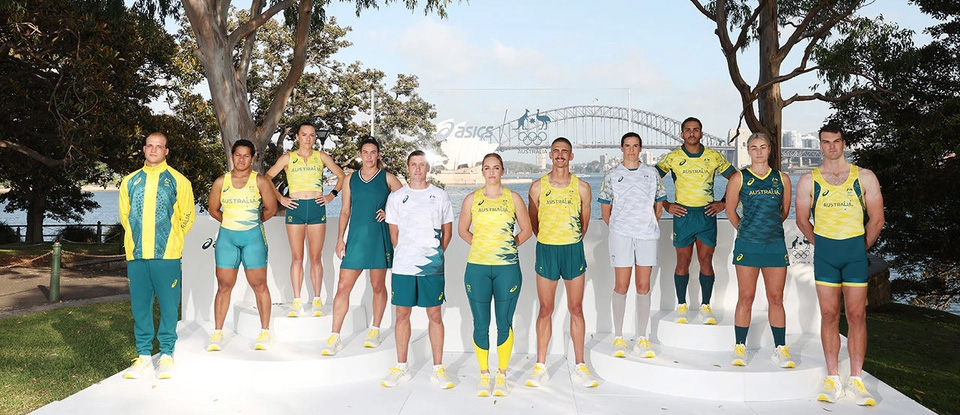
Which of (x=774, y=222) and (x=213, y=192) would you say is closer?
(x=774, y=222)

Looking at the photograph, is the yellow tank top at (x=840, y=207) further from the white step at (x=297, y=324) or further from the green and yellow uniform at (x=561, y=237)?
the white step at (x=297, y=324)

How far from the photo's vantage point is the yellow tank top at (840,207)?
163 inches

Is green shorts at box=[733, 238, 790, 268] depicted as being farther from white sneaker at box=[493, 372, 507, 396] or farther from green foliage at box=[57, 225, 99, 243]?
green foliage at box=[57, 225, 99, 243]

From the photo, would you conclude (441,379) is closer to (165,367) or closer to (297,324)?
(297,324)

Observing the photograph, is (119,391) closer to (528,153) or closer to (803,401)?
(803,401)

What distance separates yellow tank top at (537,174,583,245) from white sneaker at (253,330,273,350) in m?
2.19

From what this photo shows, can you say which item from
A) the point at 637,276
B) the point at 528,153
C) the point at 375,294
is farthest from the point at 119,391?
the point at 528,153

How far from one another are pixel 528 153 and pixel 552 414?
14.3 meters

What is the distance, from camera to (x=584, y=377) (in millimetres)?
4613

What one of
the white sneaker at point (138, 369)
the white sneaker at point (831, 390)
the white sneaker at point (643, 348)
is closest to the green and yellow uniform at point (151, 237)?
the white sneaker at point (138, 369)

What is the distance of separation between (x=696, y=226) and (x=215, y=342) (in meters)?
3.66

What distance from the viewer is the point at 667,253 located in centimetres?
582

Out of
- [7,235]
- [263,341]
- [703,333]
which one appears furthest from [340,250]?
[7,235]

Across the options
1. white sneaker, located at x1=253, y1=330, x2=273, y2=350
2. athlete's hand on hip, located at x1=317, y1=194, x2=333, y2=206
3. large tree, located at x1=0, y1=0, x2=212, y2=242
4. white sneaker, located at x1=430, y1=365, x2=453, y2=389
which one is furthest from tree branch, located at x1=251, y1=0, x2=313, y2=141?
white sneaker, located at x1=430, y1=365, x2=453, y2=389
